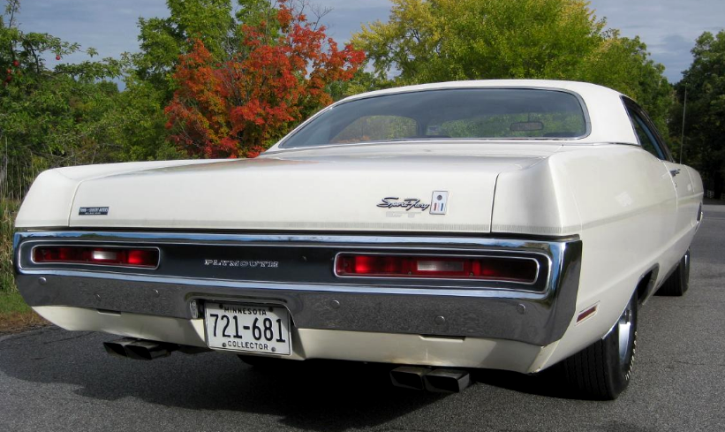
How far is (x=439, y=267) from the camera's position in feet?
8.47

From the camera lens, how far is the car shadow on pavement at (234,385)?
3.47 m

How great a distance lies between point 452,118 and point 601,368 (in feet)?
4.87

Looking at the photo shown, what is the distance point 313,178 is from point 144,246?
0.76 meters

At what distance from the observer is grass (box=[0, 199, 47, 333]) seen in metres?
5.70

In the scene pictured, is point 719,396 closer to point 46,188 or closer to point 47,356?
point 46,188

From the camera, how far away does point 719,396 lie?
12.1 ft

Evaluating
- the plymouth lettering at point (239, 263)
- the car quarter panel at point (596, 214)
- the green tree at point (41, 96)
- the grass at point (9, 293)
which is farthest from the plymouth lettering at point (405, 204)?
the green tree at point (41, 96)

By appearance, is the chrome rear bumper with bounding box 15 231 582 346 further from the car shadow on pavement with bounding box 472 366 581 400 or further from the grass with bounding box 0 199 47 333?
the grass with bounding box 0 199 47 333

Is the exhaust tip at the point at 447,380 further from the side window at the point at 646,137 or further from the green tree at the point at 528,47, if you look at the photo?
the green tree at the point at 528,47

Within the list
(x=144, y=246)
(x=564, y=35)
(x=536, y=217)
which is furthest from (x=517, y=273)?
(x=564, y=35)

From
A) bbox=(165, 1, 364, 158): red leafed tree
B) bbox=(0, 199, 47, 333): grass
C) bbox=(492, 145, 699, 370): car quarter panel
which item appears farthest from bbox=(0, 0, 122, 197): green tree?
bbox=(492, 145, 699, 370): car quarter panel

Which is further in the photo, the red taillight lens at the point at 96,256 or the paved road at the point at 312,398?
the paved road at the point at 312,398

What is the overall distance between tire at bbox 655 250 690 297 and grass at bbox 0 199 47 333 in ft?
16.3

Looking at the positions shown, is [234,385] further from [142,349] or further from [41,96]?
[41,96]
